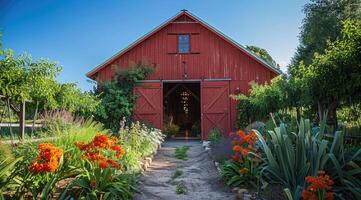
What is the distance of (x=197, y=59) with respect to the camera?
15242mm

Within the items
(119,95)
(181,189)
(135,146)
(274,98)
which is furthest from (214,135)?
(181,189)

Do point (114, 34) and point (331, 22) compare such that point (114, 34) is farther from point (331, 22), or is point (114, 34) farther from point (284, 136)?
point (331, 22)

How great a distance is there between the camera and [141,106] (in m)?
15.0

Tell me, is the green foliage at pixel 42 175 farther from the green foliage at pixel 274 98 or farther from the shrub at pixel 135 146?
the green foliage at pixel 274 98

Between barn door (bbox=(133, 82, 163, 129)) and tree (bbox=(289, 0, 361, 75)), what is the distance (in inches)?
441

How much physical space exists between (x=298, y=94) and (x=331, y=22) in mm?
15650

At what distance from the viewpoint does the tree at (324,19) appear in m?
22.2

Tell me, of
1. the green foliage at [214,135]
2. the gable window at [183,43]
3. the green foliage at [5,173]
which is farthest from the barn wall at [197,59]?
the green foliage at [5,173]

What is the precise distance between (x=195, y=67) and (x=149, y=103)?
2.66m

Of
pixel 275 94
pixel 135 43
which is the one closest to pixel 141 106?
pixel 135 43

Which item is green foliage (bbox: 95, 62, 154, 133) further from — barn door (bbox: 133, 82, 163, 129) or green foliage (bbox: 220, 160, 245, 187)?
green foliage (bbox: 220, 160, 245, 187)

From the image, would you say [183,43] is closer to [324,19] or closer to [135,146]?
[135,146]

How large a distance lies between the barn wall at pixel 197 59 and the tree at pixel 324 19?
27.1 ft

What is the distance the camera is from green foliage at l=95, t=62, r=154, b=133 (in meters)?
14.1
